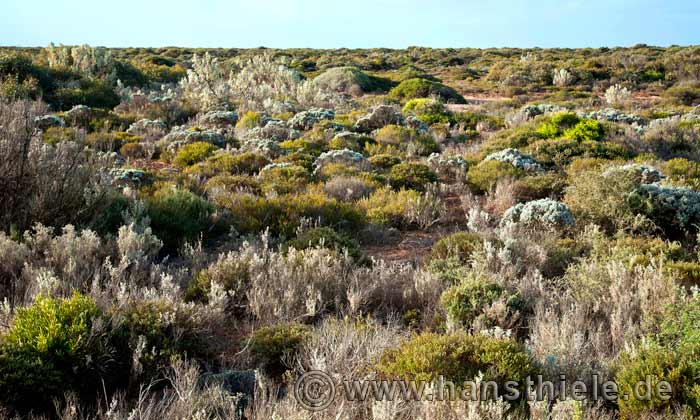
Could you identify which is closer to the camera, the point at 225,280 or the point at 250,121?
the point at 225,280

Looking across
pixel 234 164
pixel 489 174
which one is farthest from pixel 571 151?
pixel 234 164

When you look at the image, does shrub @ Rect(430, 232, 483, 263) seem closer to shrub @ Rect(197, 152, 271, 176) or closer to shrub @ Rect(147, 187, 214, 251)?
shrub @ Rect(147, 187, 214, 251)

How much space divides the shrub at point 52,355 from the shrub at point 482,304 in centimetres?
238

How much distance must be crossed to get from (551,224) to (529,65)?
2925cm

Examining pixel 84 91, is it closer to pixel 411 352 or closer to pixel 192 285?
pixel 192 285

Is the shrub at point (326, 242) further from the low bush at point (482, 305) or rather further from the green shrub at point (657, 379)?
the green shrub at point (657, 379)

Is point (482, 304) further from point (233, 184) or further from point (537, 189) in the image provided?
point (233, 184)

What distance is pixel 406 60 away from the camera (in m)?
47.9

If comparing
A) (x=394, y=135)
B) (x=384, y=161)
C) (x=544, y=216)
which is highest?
(x=394, y=135)

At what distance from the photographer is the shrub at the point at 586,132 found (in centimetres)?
1147

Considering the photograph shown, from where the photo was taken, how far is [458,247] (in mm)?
5508

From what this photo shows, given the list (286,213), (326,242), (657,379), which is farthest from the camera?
(286,213)

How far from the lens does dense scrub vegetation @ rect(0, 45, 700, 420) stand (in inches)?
111

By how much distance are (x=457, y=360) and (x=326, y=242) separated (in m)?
2.68
